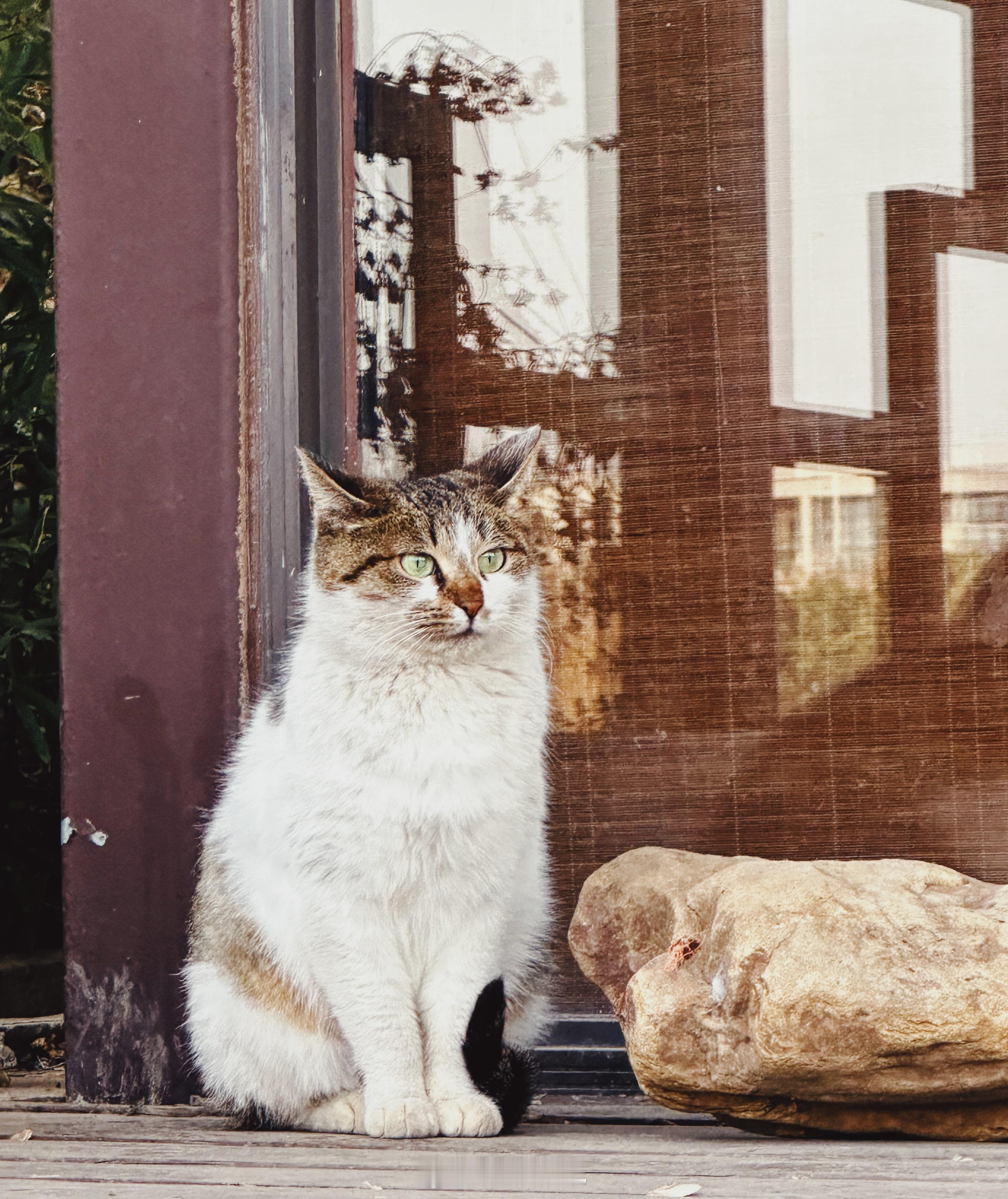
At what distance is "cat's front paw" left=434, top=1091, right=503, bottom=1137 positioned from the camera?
1.80 m

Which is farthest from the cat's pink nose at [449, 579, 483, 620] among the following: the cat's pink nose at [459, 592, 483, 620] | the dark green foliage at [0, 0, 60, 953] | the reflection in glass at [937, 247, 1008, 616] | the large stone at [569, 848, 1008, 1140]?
the dark green foliage at [0, 0, 60, 953]

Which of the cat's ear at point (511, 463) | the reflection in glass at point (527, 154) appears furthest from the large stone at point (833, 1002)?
the reflection in glass at point (527, 154)

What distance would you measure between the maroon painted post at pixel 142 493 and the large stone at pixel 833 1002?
957 mm

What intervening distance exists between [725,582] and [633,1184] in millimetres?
1145

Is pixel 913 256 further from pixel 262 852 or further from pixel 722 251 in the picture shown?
pixel 262 852

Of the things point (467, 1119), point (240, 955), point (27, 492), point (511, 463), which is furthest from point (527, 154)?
point (27, 492)

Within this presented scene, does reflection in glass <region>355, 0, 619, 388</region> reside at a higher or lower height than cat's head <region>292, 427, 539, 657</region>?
higher

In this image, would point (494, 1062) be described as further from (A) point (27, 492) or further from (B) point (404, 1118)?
(A) point (27, 492)

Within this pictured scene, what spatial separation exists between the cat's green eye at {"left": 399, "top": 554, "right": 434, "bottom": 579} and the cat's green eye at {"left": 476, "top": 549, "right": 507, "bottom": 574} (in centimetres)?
8

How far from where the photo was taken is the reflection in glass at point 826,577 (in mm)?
2289

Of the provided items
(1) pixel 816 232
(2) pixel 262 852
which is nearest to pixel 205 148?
(1) pixel 816 232

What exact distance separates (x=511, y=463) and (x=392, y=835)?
64 centimetres

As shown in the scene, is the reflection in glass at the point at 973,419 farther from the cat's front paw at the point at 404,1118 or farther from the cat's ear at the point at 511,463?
the cat's front paw at the point at 404,1118

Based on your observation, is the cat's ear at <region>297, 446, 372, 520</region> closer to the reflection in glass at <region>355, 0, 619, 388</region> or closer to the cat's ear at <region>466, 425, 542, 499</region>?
the cat's ear at <region>466, 425, 542, 499</region>
